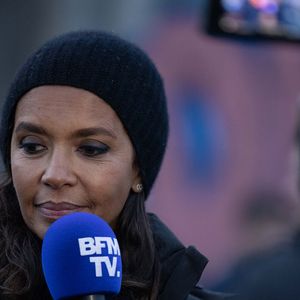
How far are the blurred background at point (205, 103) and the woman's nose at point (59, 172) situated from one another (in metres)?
4.35

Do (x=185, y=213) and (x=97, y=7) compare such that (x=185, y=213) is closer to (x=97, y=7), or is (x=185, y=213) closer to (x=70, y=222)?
(x=97, y=7)

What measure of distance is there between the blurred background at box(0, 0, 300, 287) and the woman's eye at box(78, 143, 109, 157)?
4.24 m

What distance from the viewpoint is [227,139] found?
7.71m

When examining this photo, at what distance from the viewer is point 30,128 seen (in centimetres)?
312

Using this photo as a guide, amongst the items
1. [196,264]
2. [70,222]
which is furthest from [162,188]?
[70,222]

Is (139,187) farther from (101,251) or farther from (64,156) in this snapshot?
(101,251)

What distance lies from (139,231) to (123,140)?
1.04ft

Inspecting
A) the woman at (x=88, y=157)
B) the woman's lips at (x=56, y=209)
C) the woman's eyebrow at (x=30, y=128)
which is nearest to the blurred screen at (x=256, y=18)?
the woman at (x=88, y=157)

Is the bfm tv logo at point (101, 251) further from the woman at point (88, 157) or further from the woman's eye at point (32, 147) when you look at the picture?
the woman's eye at point (32, 147)

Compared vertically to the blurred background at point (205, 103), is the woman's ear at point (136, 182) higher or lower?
higher

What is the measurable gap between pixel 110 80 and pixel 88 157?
27cm

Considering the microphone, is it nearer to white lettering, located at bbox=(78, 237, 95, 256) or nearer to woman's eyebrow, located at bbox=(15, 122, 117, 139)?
white lettering, located at bbox=(78, 237, 95, 256)

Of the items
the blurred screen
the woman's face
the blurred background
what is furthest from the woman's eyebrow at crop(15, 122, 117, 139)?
the blurred background

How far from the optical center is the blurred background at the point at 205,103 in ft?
24.8
